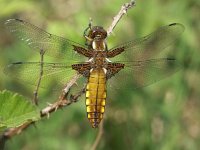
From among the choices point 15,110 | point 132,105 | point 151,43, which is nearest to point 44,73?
point 15,110

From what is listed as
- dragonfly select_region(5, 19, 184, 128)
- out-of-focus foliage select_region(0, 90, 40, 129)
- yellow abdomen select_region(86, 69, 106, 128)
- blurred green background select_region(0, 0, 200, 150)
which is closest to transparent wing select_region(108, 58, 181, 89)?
dragonfly select_region(5, 19, 184, 128)

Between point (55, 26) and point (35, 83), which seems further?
point (55, 26)

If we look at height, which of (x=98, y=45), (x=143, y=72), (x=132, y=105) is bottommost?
(x=132, y=105)

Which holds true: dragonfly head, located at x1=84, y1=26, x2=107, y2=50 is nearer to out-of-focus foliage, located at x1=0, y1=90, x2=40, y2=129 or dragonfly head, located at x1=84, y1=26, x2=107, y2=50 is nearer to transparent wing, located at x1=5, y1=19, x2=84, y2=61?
transparent wing, located at x1=5, y1=19, x2=84, y2=61

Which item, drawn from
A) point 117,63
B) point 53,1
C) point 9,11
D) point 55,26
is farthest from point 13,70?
point 53,1

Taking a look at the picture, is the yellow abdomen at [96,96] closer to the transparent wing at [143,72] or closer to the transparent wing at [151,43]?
the transparent wing at [143,72]

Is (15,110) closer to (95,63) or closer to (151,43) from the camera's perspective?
(95,63)

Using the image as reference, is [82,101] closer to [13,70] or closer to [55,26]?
[55,26]
